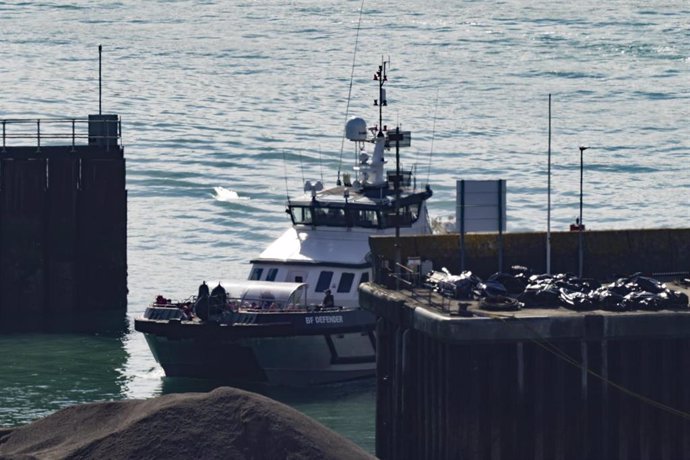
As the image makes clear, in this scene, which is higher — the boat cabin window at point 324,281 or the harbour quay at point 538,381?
the boat cabin window at point 324,281

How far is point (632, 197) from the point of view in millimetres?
73312

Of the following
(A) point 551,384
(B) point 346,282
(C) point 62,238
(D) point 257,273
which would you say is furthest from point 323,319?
(A) point 551,384

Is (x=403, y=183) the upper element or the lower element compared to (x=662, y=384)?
upper

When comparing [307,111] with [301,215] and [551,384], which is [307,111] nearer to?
[301,215]

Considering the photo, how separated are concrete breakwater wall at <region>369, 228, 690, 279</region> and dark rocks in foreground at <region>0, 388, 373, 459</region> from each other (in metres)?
6.42

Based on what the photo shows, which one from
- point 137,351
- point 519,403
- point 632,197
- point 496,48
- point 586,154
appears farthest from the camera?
point 496,48

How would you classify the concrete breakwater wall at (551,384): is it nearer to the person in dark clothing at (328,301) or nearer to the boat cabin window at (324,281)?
the person in dark clothing at (328,301)

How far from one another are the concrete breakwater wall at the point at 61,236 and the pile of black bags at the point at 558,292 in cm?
2039

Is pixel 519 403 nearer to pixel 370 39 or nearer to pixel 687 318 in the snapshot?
pixel 687 318

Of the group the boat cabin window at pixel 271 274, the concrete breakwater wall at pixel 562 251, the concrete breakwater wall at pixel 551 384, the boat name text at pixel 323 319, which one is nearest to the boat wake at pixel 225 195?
the boat cabin window at pixel 271 274

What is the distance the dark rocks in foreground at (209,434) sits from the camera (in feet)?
97.8

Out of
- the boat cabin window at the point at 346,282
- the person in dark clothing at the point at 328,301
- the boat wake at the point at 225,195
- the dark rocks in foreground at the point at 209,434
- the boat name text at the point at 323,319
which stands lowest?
the dark rocks in foreground at the point at 209,434

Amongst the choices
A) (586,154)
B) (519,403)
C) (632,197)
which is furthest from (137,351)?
(586,154)

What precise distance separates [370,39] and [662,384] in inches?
2837
